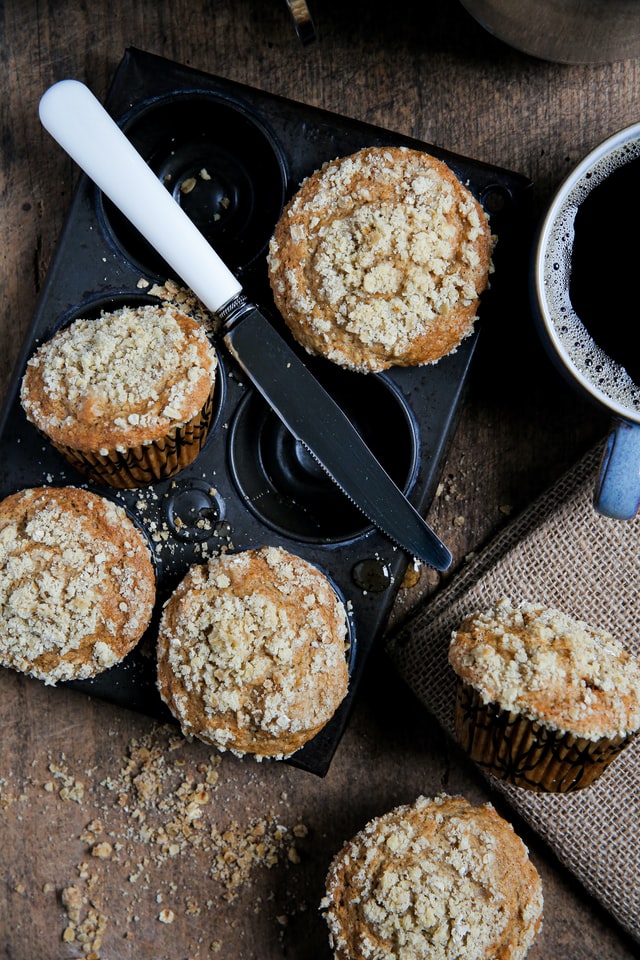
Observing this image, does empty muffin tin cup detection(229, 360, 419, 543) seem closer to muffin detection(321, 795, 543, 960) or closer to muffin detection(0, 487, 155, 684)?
muffin detection(0, 487, 155, 684)

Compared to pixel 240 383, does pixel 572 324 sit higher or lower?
lower

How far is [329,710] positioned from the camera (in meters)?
1.34

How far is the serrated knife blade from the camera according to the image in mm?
1316

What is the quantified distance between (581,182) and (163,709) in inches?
40.3

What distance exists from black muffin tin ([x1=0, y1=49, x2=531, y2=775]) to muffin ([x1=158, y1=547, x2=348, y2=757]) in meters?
0.07

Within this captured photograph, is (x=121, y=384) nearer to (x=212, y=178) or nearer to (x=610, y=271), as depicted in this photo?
(x=212, y=178)

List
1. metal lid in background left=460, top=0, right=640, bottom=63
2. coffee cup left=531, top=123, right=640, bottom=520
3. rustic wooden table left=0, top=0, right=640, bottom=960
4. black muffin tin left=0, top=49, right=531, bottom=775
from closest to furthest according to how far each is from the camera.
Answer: metal lid in background left=460, top=0, right=640, bottom=63 < coffee cup left=531, top=123, right=640, bottom=520 < black muffin tin left=0, top=49, right=531, bottom=775 < rustic wooden table left=0, top=0, right=640, bottom=960

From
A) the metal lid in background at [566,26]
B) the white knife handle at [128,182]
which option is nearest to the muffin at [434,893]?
the white knife handle at [128,182]

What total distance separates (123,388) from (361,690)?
0.66 meters

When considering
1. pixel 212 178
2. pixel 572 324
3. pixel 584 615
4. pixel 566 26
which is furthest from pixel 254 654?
pixel 566 26

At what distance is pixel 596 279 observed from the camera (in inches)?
51.5

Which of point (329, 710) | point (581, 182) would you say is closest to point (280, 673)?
point (329, 710)

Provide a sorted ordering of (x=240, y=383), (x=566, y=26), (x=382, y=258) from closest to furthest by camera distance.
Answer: (x=566, y=26), (x=382, y=258), (x=240, y=383)

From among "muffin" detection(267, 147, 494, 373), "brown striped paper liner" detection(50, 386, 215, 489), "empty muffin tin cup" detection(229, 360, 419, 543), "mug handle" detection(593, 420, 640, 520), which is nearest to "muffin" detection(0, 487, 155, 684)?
"brown striped paper liner" detection(50, 386, 215, 489)
